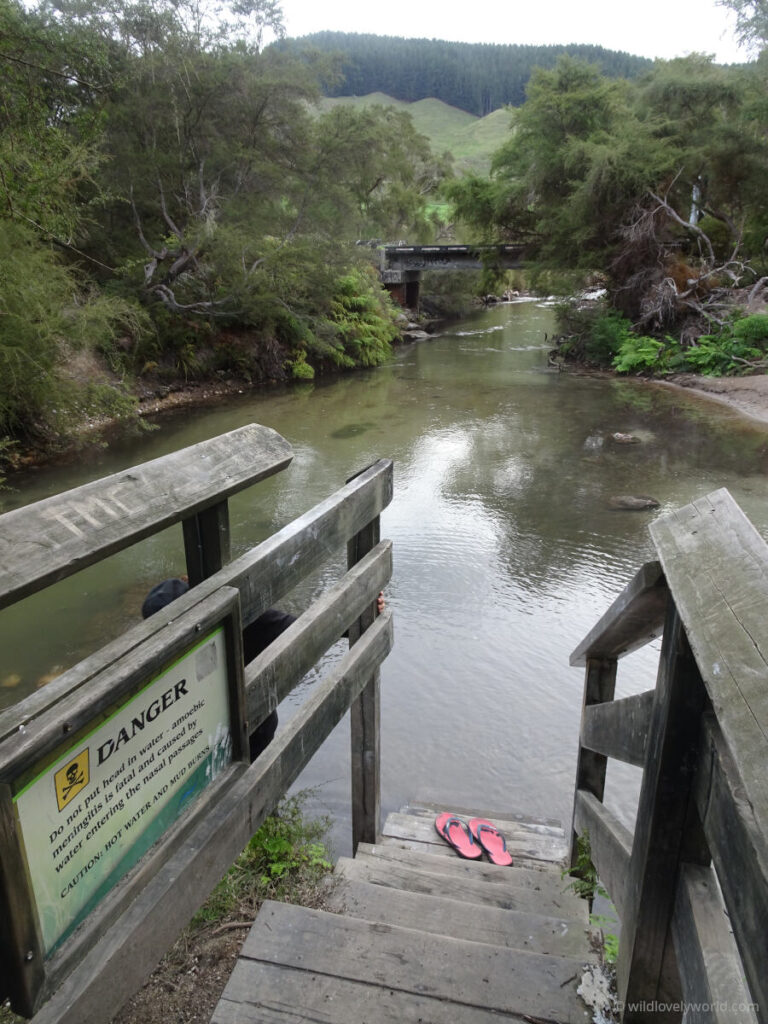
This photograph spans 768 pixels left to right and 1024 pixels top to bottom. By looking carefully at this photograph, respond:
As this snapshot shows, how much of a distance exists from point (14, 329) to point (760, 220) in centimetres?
2146

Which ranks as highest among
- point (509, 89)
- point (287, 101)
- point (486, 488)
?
point (509, 89)

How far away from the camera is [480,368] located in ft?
69.6

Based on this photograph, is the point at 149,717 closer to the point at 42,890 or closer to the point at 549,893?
the point at 42,890

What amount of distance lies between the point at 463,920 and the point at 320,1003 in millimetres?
737

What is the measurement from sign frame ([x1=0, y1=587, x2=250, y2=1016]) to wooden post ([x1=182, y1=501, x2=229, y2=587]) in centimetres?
24

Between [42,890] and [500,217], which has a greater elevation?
[500,217]

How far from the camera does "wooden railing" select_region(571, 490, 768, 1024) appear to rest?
944mm

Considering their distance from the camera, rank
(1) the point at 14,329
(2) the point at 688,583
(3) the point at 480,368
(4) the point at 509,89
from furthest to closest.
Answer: (4) the point at 509,89 < (3) the point at 480,368 < (1) the point at 14,329 < (2) the point at 688,583

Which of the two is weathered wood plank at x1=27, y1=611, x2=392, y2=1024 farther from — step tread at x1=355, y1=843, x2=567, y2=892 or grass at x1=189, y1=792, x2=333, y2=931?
step tread at x1=355, y1=843, x2=567, y2=892

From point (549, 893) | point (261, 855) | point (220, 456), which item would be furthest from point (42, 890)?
point (549, 893)

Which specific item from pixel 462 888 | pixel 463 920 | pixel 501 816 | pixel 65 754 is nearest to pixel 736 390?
pixel 501 816

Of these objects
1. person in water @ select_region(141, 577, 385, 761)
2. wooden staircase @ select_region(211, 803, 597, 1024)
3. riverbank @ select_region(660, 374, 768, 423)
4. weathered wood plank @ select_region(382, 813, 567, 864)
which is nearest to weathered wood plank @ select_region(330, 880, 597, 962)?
wooden staircase @ select_region(211, 803, 597, 1024)

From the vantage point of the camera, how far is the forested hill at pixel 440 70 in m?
146

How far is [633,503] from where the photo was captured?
9789 millimetres
